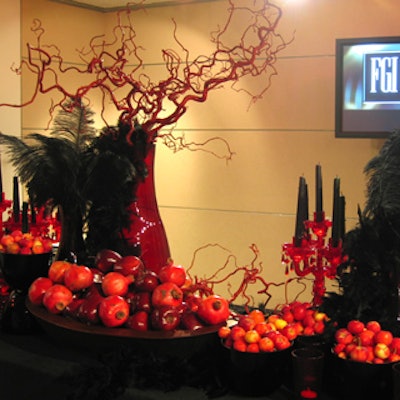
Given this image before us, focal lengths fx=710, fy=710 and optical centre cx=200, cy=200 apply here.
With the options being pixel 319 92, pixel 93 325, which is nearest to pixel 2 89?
pixel 319 92

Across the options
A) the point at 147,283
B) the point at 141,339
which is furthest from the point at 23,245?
the point at 141,339

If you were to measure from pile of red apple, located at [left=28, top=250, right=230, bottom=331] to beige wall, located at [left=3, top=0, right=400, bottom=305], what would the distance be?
8.30 feet

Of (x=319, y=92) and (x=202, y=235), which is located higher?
(x=319, y=92)

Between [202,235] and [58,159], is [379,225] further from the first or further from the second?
[202,235]

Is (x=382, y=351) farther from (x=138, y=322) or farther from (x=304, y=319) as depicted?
(x=138, y=322)

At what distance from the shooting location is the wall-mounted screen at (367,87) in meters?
3.71

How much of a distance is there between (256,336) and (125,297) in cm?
39

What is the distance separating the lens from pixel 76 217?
193 centimetres

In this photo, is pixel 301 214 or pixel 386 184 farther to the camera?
pixel 301 214

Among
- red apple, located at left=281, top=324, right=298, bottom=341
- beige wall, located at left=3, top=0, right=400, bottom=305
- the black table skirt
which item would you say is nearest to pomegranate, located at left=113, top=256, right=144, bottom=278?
the black table skirt

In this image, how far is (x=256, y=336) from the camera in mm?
1373

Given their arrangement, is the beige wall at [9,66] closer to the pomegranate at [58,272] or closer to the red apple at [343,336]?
the pomegranate at [58,272]

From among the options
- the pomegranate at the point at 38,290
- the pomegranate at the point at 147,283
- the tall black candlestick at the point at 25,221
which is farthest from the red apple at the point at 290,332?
the tall black candlestick at the point at 25,221

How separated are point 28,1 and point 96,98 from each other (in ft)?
2.75
